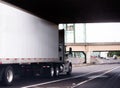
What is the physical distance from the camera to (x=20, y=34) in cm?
2148

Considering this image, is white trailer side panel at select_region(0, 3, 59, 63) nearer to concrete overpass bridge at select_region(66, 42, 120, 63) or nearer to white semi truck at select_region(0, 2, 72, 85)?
white semi truck at select_region(0, 2, 72, 85)

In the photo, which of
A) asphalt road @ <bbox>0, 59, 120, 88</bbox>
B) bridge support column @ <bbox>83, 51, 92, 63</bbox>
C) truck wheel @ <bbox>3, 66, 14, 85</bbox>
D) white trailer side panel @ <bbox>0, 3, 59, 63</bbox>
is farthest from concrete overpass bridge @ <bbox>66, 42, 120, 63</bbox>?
truck wheel @ <bbox>3, 66, 14, 85</bbox>

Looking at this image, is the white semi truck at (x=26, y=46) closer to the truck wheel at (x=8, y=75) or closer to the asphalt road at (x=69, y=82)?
the truck wheel at (x=8, y=75)

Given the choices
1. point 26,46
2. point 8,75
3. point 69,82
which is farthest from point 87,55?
point 8,75

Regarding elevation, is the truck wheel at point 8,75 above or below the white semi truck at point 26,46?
below

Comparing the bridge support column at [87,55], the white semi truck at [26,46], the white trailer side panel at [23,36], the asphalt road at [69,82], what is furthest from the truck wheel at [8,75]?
the bridge support column at [87,55]

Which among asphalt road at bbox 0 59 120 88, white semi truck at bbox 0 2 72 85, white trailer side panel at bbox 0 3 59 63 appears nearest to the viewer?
white trailer side panel at bbox 0 3 59 63

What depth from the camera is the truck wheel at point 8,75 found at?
1989 cm

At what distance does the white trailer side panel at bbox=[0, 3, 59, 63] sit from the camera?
1941cm

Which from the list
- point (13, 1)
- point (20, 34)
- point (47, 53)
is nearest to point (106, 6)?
point (47, 53)

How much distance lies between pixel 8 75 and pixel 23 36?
2.77 m

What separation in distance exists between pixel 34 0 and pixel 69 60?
10.7 meters

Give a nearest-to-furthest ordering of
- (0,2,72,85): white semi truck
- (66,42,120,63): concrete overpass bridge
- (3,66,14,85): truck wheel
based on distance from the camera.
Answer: (0,2,72,85): white semi truck
(3,66,14,85): truck wheel
(66,42,120,63): concrete overpass bridge

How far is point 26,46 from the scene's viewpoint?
22.5 meters
